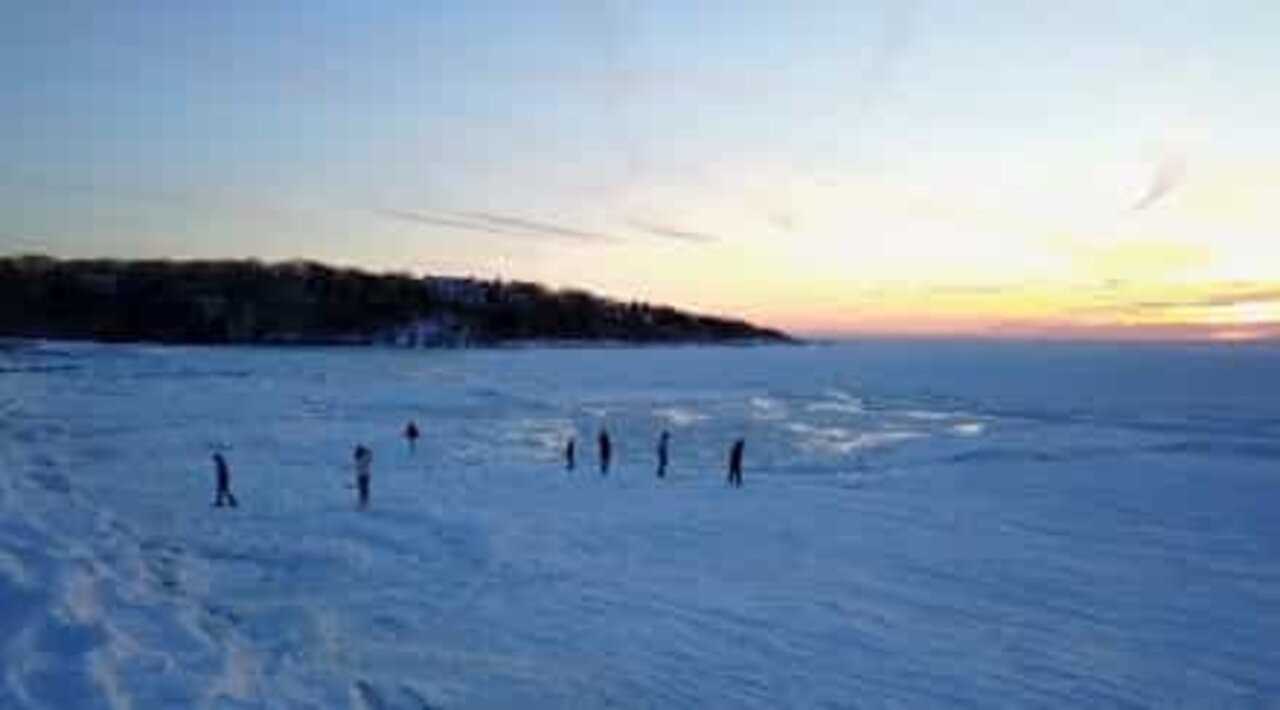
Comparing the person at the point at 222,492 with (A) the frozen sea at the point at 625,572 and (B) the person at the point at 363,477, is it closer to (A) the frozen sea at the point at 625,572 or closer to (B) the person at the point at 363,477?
(A) the frozen sea at the point at 625,572

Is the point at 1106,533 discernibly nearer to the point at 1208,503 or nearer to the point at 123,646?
the point at 1208,503

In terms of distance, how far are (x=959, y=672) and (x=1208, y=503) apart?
638 inches

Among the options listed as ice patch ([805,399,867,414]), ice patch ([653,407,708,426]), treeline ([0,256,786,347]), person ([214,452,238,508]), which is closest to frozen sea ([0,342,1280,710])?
person ([214,452,238,508])

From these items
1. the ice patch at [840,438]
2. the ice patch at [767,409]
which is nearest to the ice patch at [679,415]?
the ice patch at [767,409]

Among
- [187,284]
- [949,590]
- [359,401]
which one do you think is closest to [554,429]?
[359,401]

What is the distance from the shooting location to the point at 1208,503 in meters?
22.7

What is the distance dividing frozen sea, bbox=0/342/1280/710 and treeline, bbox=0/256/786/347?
371 feet

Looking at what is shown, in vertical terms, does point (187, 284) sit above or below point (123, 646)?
above

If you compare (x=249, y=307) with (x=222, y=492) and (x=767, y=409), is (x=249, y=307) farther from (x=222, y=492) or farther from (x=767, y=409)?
(x=222, y=492)

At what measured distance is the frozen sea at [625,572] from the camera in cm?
928

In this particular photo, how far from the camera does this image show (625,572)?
14.2 m

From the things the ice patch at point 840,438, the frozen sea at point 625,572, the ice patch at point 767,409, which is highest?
the ice patch at point 767,409

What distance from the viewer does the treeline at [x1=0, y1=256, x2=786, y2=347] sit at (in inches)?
5374

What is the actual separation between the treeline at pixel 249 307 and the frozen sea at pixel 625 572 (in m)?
113
